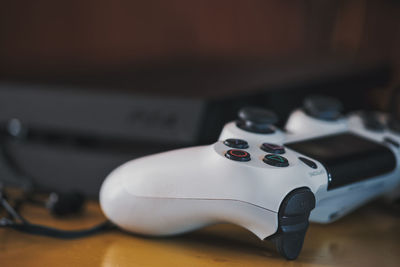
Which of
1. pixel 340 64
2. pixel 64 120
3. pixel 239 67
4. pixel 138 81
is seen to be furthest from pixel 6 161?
pixel 340 64

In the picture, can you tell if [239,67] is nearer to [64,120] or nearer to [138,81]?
[138,81]

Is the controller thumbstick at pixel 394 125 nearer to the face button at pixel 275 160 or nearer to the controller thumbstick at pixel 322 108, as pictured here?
the controller thumbstick at pixel 322 108

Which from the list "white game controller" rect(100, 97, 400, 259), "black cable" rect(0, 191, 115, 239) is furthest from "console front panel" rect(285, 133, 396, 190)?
"black cable" rect(0, 191, 115, 239)

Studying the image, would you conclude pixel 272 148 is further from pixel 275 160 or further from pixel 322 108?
pixel 322 108

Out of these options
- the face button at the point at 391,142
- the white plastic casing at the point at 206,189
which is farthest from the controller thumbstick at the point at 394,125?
the white plastic casing at the point at 206,189

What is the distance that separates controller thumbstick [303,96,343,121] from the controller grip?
0.17 m

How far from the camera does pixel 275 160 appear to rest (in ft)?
1.39

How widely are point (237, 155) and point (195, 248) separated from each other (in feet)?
0.33

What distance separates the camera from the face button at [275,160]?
421 mm

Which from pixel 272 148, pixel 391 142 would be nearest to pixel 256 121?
pixel 272 148

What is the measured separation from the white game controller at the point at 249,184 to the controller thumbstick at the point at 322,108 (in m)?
0.06

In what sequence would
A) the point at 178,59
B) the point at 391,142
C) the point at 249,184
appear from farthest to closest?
the point at 178,59 < the point at 391,142 < the point at 249,184

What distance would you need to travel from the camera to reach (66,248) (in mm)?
447

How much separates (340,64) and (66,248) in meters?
0.49
